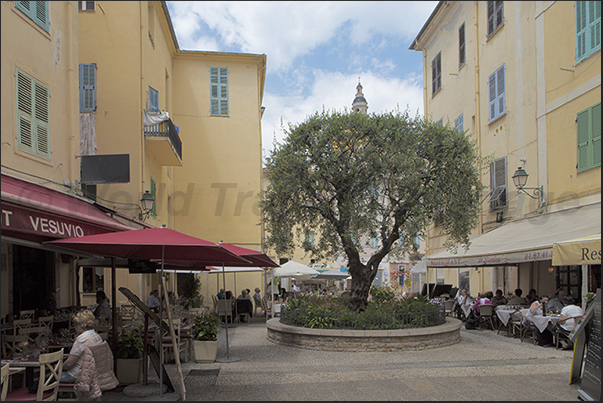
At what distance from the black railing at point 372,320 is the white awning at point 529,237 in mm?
2672

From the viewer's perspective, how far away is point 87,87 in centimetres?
1627

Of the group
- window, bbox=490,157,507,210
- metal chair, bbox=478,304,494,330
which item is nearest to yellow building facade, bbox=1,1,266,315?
metal chair, bbox=478,304,494,330

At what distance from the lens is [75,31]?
A: 11.6 m

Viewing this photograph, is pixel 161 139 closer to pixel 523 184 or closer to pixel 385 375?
pixel 523 184

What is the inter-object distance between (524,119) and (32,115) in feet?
45.9

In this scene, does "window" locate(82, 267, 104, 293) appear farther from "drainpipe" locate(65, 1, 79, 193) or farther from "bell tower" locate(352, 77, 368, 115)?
"bell tower" locate(352, 77, 368, 115)

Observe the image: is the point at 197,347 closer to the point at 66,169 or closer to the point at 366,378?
the point at 366,378

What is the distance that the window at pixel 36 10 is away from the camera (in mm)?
9473

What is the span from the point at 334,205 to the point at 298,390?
637 cm

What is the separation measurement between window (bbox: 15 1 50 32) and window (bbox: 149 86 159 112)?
24.8ft

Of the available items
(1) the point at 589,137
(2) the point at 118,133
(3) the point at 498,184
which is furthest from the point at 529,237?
(2) the point at 118,133

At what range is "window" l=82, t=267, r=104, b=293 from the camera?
1647cm

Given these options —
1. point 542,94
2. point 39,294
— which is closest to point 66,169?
point 39,294

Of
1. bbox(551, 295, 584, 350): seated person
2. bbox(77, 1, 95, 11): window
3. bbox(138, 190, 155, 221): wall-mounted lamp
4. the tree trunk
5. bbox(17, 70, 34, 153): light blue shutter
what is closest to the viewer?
bbox(17, 70, 34, 153): light blue shutter
